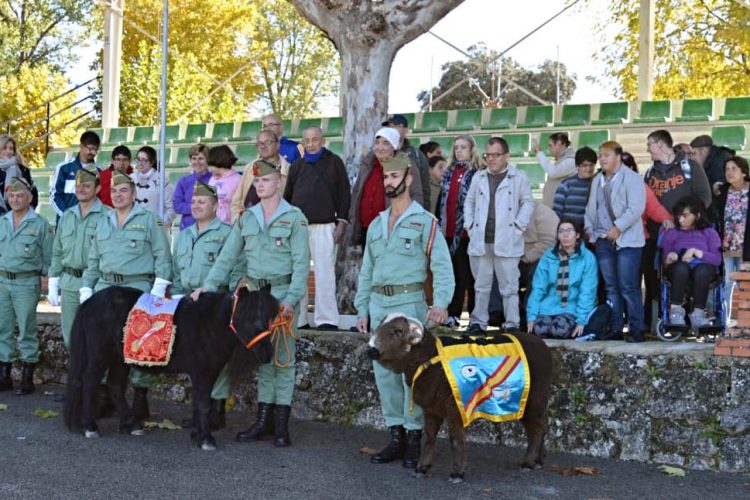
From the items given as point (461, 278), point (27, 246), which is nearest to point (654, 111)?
point (461, 278)

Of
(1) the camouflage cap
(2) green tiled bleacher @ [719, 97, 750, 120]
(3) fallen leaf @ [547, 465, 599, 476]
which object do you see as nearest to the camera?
(3) fallen leaf @ [547, 465, 599, 476]

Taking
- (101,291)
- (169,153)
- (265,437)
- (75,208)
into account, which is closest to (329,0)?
(75,208)

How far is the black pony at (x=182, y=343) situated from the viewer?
640cm

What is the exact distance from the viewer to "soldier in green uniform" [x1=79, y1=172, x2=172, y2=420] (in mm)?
7551

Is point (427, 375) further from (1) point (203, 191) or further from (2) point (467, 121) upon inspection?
(2) point (467, 121)

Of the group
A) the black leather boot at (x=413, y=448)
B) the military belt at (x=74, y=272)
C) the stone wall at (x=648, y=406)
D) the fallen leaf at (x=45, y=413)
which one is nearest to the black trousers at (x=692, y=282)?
the stone wall at (x=648, y=406)

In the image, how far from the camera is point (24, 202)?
8.70m

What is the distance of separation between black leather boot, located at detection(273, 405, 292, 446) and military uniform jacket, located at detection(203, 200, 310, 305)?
29.5 inches

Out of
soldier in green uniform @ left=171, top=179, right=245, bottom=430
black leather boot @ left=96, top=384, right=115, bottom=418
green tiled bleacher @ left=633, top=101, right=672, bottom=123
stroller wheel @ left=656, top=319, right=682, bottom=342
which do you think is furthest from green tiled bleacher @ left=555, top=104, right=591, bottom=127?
black leather boot @ left=96, top=384, right=115, bottom=418

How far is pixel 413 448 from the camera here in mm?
6348

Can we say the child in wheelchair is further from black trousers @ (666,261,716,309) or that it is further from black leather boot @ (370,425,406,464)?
black leather boot @ (370,425,406,464)

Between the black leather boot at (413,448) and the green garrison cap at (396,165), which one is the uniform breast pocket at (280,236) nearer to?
the green garrison cap at (396,165)

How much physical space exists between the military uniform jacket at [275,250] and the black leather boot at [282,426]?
0.75m

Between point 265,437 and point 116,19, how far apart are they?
15149mm
